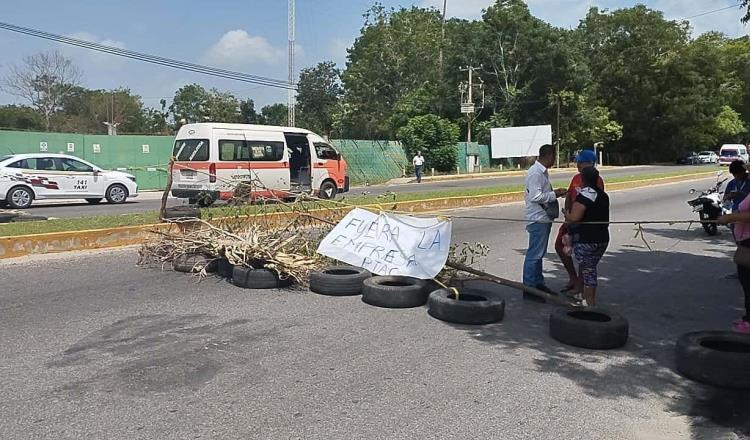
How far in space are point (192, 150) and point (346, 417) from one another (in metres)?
13.8

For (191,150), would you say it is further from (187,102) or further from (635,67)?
(187,102)

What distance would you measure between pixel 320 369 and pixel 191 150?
1291 centimetres

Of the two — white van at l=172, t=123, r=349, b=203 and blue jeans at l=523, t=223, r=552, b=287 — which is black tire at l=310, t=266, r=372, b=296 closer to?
blue jeans at l=523, t=223, r=552, b=287

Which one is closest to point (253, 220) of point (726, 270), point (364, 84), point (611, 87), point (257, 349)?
point (257, 349)

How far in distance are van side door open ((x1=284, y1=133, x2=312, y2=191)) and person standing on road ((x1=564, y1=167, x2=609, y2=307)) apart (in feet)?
42.1

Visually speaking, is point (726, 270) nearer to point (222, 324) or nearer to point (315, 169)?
point (222, 324)

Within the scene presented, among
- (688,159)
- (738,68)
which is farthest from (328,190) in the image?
(738,68)

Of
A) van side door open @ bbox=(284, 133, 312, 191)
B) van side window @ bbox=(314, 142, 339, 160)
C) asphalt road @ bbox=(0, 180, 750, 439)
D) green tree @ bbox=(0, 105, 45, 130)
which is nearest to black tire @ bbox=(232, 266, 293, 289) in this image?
asphalt road @ bbox=(0, 180, 750, 439)

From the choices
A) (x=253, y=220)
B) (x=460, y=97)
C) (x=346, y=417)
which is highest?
(x=460, y=97)

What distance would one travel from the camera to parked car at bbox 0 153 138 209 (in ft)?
56.4

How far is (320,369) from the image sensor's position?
482 cm

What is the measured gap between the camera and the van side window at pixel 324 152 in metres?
19.0

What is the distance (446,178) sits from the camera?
3719cm

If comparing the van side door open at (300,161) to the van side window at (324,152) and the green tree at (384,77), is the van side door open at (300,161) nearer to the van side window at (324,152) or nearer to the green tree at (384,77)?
the van side window at (324,152)
